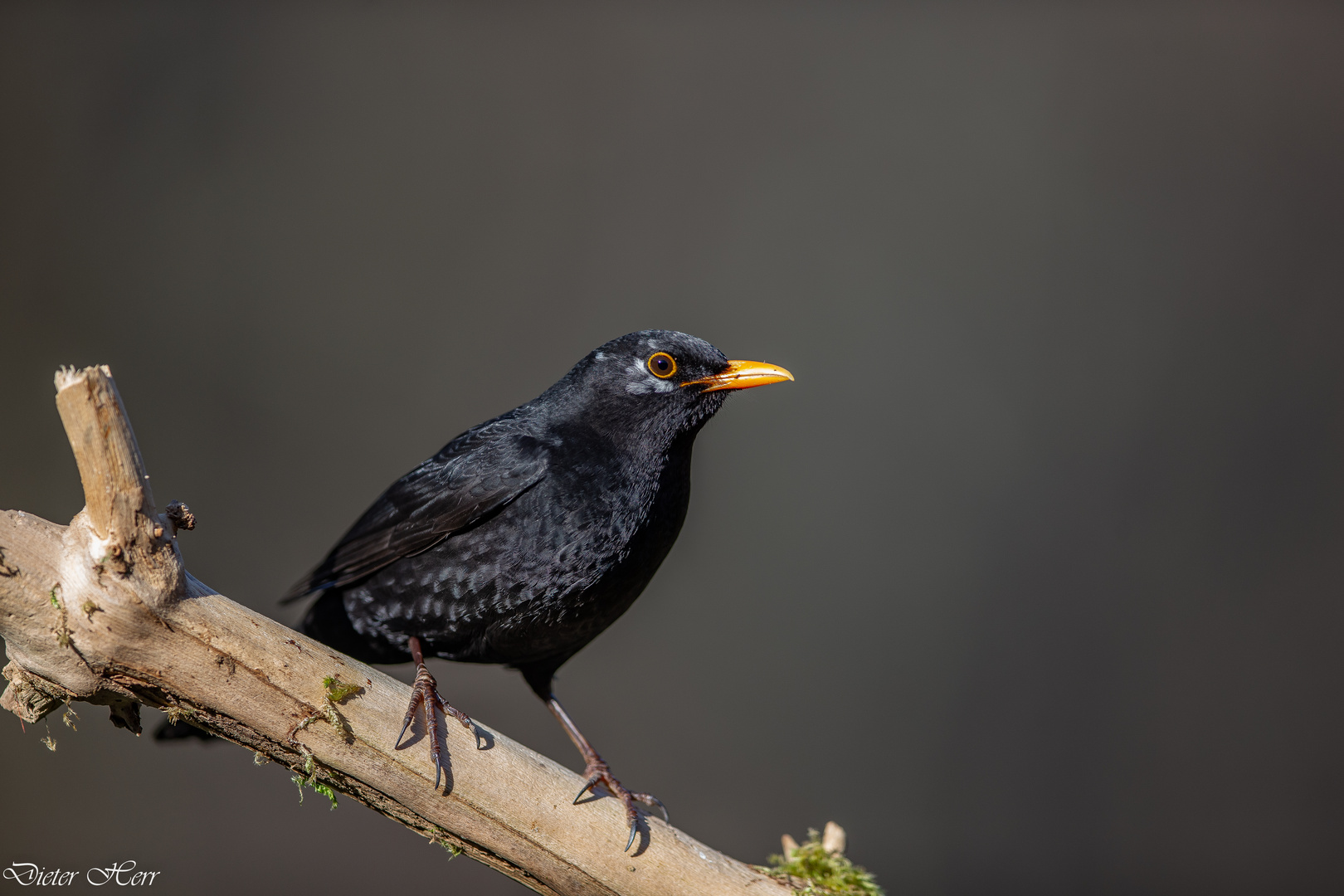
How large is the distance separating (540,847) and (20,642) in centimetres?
137

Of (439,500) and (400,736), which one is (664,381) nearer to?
(439,500)

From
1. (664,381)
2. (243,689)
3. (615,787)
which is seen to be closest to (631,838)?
(615,787)

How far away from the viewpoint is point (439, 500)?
289 cm

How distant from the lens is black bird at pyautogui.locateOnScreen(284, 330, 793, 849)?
107 inches

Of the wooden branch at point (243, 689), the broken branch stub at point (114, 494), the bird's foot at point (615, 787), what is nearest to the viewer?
the broken branch stub at point (114, 494)

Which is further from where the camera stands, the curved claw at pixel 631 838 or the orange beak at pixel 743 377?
the orange beak at pixel 743 377

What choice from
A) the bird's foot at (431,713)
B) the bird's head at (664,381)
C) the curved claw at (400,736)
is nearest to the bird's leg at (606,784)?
the bird's foot at (431,713)

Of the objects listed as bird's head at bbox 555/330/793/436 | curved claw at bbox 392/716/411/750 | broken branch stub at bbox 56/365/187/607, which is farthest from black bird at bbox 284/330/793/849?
broken branch stub at bbox 56/365/187/607

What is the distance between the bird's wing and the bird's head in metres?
0.30

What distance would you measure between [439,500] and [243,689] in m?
0.89

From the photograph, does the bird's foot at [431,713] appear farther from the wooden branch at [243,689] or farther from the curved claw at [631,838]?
the curved claw at [631,838]

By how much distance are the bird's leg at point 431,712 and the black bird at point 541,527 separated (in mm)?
10

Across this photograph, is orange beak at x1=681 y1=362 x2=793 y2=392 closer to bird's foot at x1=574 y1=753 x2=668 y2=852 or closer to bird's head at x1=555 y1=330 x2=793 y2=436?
bird's head at x1=555 y1=330 x2=793 y2=436

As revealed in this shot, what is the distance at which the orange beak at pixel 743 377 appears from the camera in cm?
295
